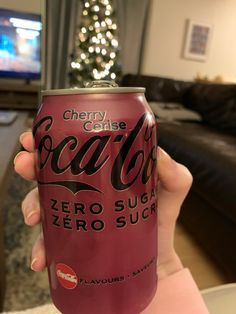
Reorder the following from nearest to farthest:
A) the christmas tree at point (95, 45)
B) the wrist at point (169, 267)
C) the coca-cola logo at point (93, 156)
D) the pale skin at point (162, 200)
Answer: the coca-cola logo at point (93, 156)
the pale skin at point (162, 200)
the wrist at point (169, 267)
the christmas tree at point (95, 45)

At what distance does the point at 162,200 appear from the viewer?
20.4 inches

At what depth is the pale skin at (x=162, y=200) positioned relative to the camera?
0.42m

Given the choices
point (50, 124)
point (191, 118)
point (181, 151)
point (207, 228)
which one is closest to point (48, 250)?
point (50, 124)

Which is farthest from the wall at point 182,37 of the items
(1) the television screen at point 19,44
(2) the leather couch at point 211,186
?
(2) the leather couch at point 211,186

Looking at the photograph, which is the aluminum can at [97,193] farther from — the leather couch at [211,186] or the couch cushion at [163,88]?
the couch cushion at [163,88]

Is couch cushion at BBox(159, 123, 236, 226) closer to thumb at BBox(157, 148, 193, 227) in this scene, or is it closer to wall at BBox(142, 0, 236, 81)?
thumb at BBox(157, 148, 193, 227)

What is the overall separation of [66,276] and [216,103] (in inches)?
85.8

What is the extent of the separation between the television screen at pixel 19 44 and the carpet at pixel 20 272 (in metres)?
2.07

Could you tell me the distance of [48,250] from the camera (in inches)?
13.9

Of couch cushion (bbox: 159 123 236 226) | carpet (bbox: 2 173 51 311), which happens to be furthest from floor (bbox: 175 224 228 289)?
carpet (bbox: 2 173 51 311)

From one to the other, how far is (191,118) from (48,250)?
2.16 meters

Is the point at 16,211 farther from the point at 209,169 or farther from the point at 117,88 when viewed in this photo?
the point at 117,88

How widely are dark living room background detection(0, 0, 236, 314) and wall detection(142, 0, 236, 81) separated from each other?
1cm

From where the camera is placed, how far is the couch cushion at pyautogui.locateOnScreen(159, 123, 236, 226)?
1050 millimetres
